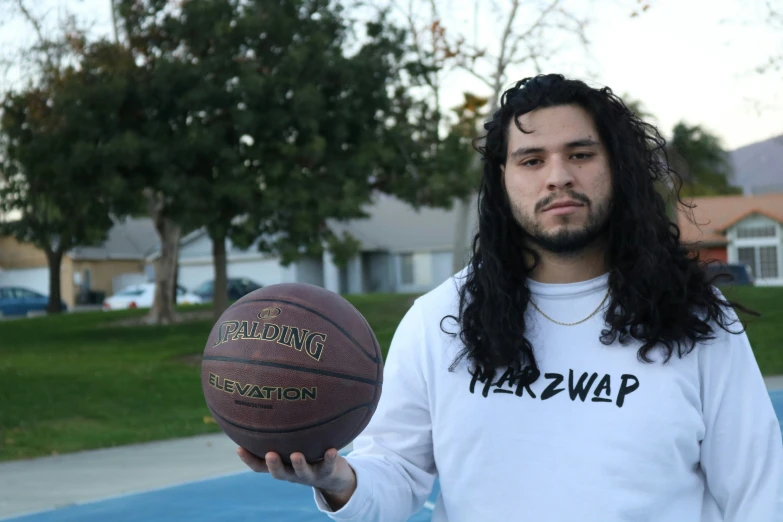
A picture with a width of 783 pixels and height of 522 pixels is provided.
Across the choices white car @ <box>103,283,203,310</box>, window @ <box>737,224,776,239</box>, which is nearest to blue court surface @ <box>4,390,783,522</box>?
white car @ <box>103,283,203,310</box>

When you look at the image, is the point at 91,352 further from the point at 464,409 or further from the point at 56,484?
the point at 464,409

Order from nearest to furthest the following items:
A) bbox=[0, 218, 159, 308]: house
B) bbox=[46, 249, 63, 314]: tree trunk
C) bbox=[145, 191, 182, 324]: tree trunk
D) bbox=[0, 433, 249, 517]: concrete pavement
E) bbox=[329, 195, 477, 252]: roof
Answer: bbox=[0, 433, 249, 517]: concrete pavement < bbox=[145, 191, 182, 324]: tree trunk < bbox=[46, 249, 63, 314]: tree trunk < bbox=[329, 195, 477, 252]: roof < bbox=[0, 218, 159, 308]: house

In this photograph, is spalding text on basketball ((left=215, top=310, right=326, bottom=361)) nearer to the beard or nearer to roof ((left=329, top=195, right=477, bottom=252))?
the beard

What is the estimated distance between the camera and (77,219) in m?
22.9

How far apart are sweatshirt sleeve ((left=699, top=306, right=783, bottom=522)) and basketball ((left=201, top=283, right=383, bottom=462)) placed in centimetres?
83

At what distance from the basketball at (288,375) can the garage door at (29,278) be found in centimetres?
5674

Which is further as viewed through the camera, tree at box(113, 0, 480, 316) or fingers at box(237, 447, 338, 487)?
tree at box(113, 0, 480, 316)

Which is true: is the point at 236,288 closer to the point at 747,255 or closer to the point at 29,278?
the point at 747,255

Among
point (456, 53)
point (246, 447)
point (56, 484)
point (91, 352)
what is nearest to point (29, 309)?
point (91, 352)

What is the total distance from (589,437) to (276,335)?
2.58ft

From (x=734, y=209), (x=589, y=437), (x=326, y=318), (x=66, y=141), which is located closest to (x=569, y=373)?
(x=589, y=437)

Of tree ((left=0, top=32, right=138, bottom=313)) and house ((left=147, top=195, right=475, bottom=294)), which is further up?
tree ((left=0, top=32, right=138, bottom=313))

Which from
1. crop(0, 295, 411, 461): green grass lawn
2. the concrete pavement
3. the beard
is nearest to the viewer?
the beard

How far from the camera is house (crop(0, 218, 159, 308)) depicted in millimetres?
55594
